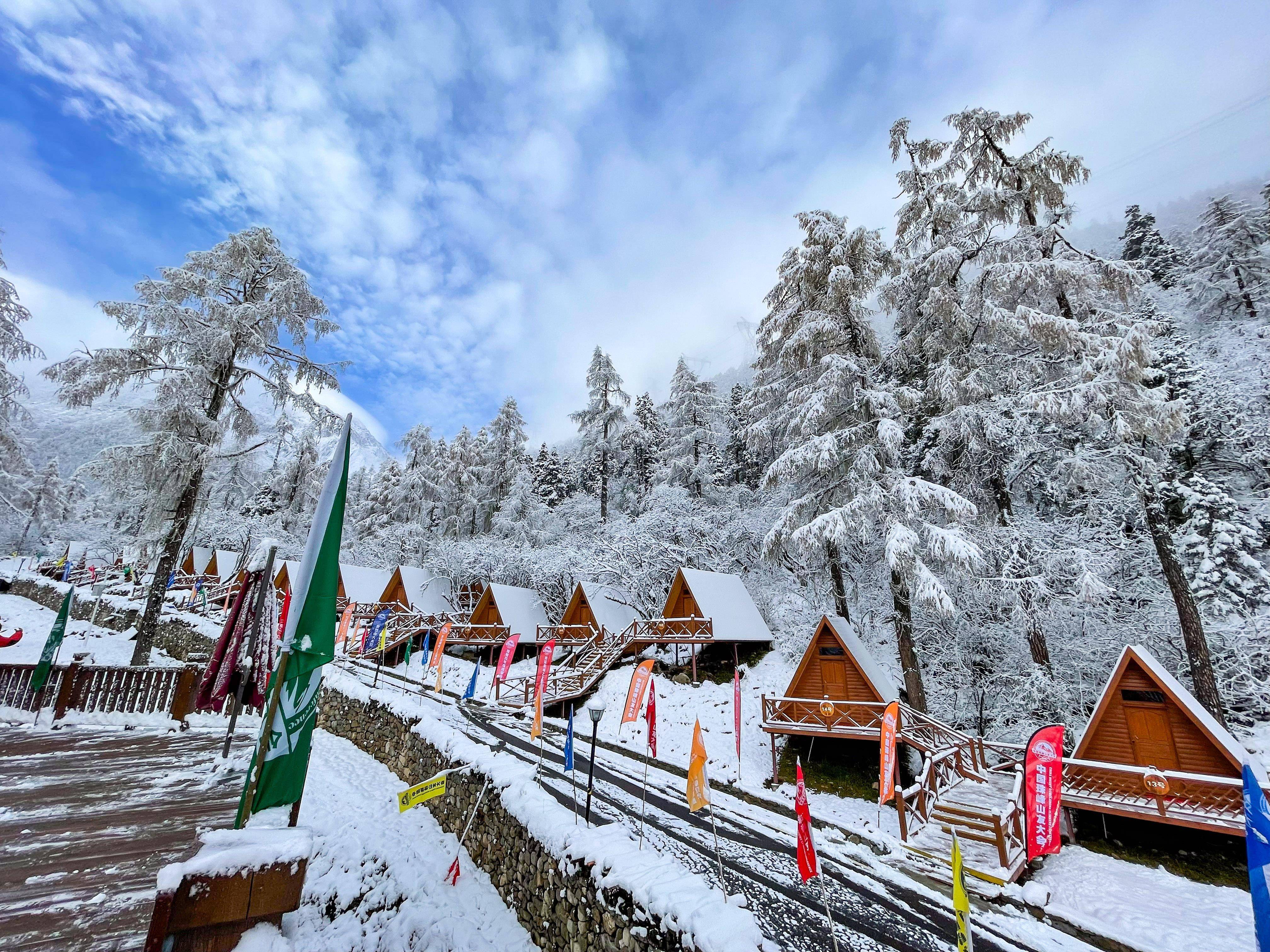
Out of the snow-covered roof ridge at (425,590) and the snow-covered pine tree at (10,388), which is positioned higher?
the snow-covered pine tree at (10,388)

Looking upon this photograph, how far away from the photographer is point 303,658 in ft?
15.5

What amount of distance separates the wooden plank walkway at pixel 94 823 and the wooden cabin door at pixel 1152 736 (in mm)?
16294

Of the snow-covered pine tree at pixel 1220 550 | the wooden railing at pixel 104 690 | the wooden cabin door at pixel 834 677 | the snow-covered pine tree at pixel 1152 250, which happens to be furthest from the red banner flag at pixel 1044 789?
the snow-covered pine tree at pixel 1152 250

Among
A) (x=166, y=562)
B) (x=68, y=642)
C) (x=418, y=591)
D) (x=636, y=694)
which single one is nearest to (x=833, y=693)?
(x=636, y=694)

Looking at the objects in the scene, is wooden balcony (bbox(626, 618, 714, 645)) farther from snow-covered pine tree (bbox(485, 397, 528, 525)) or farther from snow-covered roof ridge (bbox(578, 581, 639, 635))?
snow-covered pine tree (bbox(485, 397, 528, 525))

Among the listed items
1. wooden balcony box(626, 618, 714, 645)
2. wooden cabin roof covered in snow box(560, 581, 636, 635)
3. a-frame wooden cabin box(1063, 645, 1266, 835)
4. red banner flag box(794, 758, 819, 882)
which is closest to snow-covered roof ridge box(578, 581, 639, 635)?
wooden cabin roof covered in snow box(560, 581, 636, 635)

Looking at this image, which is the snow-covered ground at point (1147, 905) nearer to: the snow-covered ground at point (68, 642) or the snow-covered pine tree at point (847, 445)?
the snow-covered pine tree at point (847, 445)

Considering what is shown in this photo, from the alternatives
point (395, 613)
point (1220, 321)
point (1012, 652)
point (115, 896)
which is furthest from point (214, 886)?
point (1220, 321)

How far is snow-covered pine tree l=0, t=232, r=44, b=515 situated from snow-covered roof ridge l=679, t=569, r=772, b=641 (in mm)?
24378

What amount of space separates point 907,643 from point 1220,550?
1041 centimetres

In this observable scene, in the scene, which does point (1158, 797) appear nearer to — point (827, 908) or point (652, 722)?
point (827, 908)

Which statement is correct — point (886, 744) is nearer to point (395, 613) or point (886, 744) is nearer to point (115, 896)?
point (115, 896)

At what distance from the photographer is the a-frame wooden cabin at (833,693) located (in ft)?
43.0

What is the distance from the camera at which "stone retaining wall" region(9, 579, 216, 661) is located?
22453 mm
